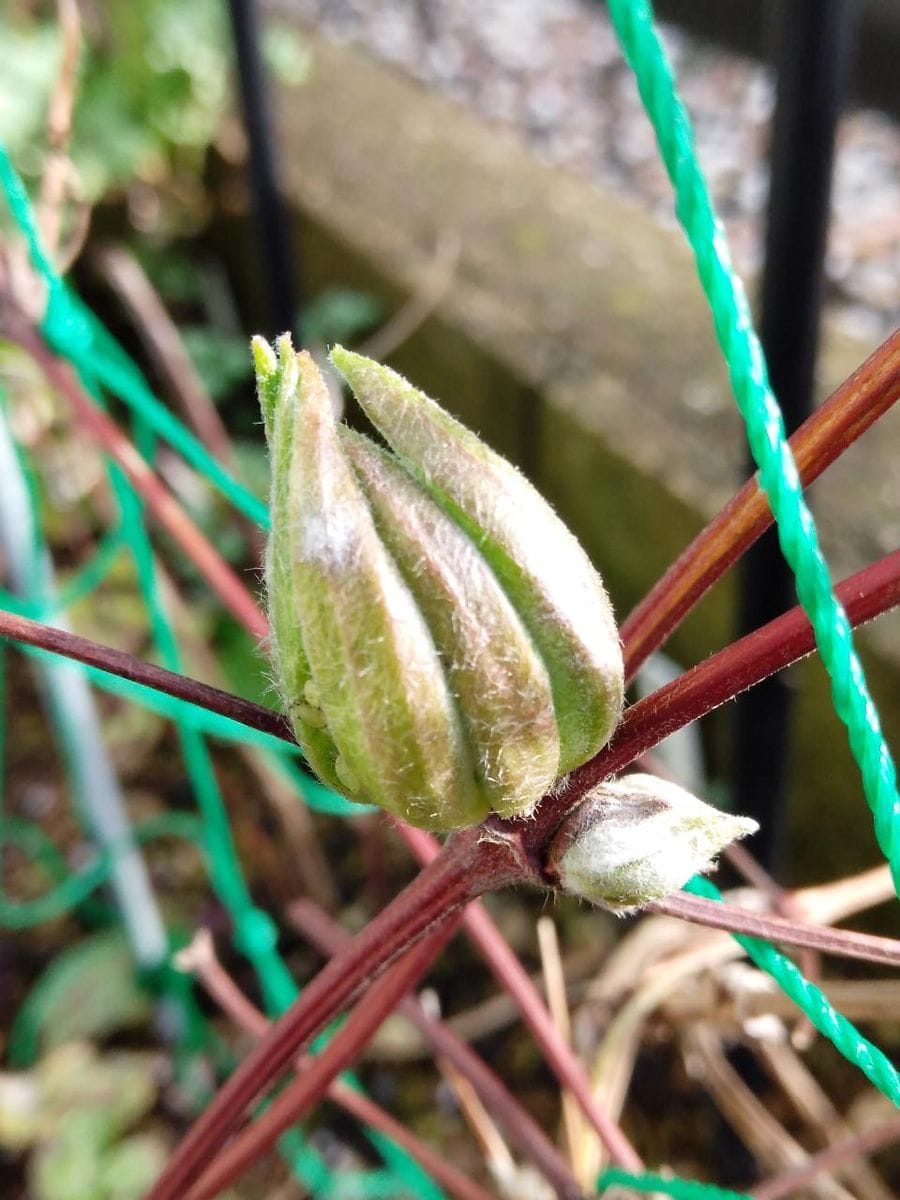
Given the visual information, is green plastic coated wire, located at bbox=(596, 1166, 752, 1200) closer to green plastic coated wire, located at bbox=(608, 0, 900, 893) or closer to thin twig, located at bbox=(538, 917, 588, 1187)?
thin twig, located at bbox=(538, 917, 588, 1187)

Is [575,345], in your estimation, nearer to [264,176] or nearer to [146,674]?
[264,176]

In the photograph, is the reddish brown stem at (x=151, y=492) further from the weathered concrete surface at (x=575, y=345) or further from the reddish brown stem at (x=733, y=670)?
the weathered concrete surface at (x=575, y=345)

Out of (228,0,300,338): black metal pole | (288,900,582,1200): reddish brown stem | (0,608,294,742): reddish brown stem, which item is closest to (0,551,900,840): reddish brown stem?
(0,608,294,742): reddish brown stem

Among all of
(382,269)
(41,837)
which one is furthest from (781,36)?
(41,837)

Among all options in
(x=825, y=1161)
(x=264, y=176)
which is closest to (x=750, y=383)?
(x=825, y=1161)

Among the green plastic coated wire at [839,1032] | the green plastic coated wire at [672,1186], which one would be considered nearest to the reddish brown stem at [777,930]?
the green plastic coated wire at [839,1032]

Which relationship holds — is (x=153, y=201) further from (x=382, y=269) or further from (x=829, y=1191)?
(x=829, y=1191)
